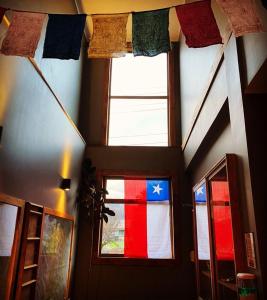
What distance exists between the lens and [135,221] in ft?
16.5

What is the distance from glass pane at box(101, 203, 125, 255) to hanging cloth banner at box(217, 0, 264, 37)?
372 centimetres

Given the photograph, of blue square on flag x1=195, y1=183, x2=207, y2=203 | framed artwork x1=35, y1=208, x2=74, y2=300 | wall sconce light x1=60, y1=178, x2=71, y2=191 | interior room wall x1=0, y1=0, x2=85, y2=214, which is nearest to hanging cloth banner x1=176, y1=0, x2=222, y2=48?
interior room wall x1=0, y1=0, x2=85, y2=214

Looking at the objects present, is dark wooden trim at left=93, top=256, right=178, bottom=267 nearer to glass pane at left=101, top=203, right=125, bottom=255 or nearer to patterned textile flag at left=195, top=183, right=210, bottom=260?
glass pane at left=101, top=203, right=125, bottom=255

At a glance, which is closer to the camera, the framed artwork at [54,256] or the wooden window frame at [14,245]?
the wooden window frame at [14,245]

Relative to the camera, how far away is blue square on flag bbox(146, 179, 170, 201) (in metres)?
5.17

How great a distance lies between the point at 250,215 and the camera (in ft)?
6.45

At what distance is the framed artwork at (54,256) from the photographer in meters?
3.20

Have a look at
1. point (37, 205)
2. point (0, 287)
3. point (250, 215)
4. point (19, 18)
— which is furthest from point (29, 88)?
point (250, 215)

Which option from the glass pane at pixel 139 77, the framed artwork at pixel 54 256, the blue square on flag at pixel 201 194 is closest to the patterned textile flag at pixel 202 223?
the blue square on flag at pixel 201 194

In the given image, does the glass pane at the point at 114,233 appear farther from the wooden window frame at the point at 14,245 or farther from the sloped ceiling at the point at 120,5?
the sloped ceiling at the point at 120,5

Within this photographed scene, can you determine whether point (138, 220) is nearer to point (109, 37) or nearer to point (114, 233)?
point (114, 233)

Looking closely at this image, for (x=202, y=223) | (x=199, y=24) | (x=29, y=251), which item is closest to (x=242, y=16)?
(x=199, y=24)

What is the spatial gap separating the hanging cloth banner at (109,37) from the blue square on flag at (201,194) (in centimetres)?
183

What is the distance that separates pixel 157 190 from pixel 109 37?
3.22 meters
